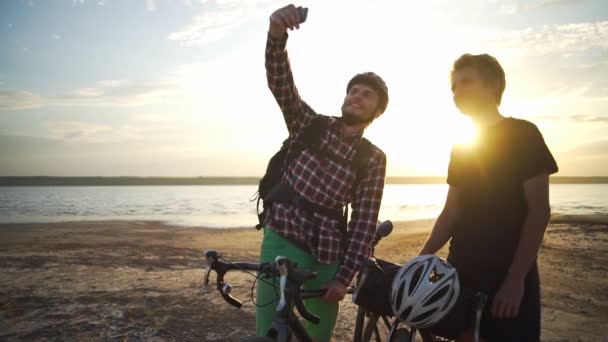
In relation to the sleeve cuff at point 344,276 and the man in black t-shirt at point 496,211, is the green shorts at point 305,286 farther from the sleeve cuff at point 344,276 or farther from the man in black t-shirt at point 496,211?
the man in black t-shirt at point 496,211

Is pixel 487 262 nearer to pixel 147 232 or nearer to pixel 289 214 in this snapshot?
pixel 289 214

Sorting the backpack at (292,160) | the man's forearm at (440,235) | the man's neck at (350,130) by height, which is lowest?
the man's forearm at (440,235)

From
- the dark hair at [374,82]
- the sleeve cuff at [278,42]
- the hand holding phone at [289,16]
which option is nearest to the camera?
the hand holding phone at [289,16]

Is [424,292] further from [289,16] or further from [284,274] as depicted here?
[289,16]

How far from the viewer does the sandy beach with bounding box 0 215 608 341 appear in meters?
5.99

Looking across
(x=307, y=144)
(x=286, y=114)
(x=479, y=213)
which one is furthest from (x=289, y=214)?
(x=479, y=213)

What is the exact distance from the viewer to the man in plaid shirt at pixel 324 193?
3.00m

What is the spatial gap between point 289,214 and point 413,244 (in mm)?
13183

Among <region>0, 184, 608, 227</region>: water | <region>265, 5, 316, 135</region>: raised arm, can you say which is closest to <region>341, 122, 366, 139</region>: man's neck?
<region>265, 5, 316, 135</region>: raised arm

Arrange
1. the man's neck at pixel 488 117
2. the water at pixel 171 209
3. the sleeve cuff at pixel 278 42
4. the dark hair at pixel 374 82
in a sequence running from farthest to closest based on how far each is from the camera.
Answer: the water at pixel 171 209
the dark hair at pixel 374 82
the sleeve cuff at pixel 278 42
the man's neck at pixel 488 117

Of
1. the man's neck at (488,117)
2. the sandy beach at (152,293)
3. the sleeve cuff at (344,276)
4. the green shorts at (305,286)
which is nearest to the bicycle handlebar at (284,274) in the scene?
the green shorts at (305,286)

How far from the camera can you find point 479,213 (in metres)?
2.64

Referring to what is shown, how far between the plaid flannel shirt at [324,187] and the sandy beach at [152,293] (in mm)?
3316

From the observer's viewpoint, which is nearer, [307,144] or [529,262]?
[529,262]
